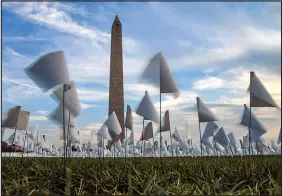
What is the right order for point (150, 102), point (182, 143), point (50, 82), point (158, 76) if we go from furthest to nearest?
point (182, 143)
point (150, 102)
point (158, 76)
point (50, 82)

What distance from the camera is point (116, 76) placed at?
19.7 meters

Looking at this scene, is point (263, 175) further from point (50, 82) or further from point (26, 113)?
point (26, 113)

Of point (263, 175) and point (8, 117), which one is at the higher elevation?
point (8, 117)

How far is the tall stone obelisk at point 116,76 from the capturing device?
19.3 meters

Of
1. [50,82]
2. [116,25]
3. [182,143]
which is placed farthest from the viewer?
[116,25]

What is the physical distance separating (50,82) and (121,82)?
654 inches

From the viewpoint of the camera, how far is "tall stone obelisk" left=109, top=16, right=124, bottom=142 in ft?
63.5

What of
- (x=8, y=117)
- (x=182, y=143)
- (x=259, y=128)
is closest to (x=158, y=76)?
(x=259, y=128)

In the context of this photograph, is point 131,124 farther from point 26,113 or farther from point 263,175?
point 263,175

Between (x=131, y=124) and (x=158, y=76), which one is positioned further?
(x=131, y=124)

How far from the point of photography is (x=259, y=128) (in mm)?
6355

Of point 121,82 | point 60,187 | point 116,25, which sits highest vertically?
point 116,25

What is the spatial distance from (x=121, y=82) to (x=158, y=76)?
51.4 feet

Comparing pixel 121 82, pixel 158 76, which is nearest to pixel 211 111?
pixel 158 76
